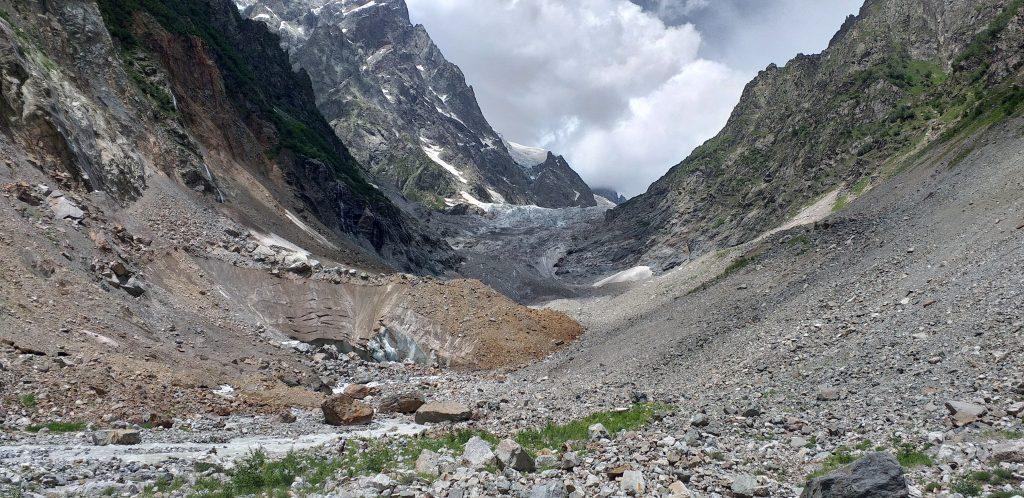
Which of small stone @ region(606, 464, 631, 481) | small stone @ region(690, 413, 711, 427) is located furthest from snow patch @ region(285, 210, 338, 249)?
small stone @ region(606, 464, 631, 481)

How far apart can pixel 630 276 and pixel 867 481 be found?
107186 millimetres

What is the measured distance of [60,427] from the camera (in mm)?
14594

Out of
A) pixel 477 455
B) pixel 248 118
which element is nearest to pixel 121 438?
pixel 477 455

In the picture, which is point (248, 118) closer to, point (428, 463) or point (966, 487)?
point (428, 463)

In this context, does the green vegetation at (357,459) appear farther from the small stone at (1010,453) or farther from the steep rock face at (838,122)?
the steep rock face at (838,122)

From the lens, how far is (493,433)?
16.5m

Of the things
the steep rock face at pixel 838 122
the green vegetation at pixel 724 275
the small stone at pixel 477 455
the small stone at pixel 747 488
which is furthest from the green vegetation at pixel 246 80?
the steep rock face at pixel 838 122

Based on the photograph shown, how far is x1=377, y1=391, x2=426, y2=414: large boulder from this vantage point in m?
22.5

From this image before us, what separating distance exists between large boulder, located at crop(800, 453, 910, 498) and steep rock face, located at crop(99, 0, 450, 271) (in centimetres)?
4551

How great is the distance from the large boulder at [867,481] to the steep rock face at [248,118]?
45507 millimetres

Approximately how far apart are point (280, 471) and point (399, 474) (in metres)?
2.44

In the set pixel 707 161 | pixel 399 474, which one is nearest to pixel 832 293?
pixel 399 474

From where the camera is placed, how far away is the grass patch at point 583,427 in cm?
1439

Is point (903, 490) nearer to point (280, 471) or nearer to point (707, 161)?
point (280, 471)
